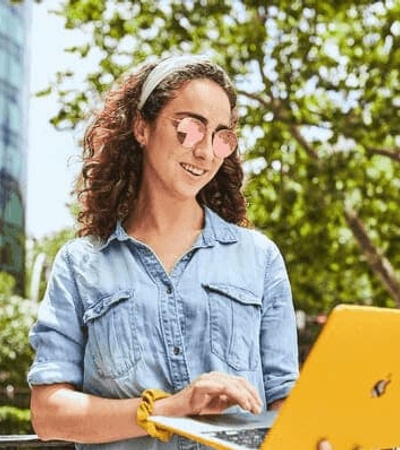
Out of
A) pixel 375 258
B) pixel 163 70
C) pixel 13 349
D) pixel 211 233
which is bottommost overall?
pixel 13 349

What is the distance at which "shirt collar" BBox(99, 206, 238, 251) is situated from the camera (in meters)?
1.60

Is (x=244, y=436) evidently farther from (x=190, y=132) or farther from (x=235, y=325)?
(x=190, y=132)

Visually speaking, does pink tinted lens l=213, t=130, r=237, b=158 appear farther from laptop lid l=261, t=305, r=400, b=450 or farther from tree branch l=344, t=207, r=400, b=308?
tree branch l=344, t=207, r=400, b=308

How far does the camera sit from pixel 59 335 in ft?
5.04

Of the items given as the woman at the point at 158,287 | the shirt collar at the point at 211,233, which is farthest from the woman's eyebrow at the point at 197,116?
the shirt collar at the point at 211,233

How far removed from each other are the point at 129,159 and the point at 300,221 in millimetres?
7108

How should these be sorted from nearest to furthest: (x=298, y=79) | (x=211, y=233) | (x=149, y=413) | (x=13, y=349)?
(x=149, y=413) < (x=211, y=233) < (x=298, y=79) < (x=13, y=349)

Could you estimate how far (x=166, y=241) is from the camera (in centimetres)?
160

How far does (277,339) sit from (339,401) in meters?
0.31

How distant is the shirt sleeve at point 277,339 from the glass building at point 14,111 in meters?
25.7

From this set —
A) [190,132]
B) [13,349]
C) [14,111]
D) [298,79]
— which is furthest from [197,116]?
[14,111]

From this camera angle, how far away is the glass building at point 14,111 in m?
28.7

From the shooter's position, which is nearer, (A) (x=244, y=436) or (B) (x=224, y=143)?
(A) (x=244, y=436)

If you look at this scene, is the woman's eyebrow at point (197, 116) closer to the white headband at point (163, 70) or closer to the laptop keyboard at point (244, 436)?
the white headband at point (163, 70)
